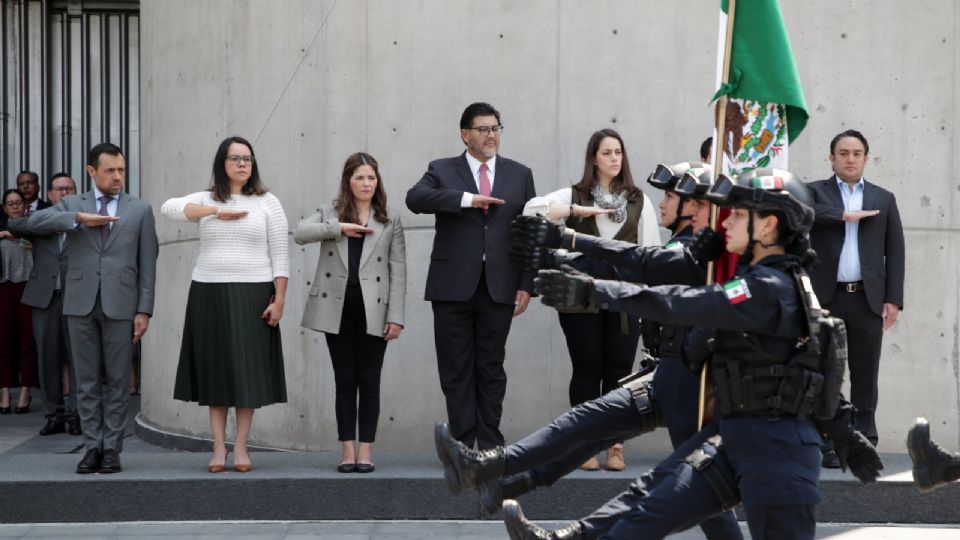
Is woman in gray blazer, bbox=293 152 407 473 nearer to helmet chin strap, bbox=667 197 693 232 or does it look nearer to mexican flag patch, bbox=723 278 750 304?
helmet chin strap, bbox=667 197 693 232

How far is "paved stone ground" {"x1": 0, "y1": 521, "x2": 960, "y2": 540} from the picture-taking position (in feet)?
23.1

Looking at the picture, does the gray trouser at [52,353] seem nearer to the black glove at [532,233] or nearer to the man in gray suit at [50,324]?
the man in gray suit at [50,324]

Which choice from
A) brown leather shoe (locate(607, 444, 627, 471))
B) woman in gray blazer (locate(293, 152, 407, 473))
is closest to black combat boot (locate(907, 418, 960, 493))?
brown leather shoe (locate(607, 444, 627, 471))

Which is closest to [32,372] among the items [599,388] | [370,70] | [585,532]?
[370,70]

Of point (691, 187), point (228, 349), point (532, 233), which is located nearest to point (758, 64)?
point (691, 187)

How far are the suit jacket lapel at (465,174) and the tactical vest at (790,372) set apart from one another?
3536 mm

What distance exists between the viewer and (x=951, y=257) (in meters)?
8.71

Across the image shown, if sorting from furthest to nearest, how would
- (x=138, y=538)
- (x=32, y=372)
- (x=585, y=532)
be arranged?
(x=32, y=372) → (x=138, y=538) → (x=585, y=532)

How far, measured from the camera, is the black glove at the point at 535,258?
5141mm

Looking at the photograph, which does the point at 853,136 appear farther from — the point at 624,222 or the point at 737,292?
the point at 737,292

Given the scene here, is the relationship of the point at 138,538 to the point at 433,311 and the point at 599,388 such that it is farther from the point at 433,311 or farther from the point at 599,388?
the point at 599,388

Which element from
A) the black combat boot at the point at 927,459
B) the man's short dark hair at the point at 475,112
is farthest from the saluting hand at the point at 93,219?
the black combat boot at the point at 927,459

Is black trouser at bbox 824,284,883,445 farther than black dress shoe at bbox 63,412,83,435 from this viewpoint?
No

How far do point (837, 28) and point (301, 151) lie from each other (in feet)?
11.7
